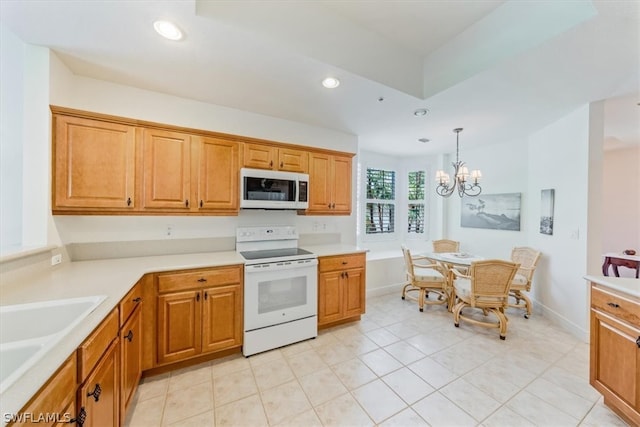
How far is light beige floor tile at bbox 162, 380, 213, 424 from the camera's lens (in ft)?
5.55

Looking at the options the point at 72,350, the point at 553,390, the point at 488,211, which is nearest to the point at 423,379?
the point at 553,390

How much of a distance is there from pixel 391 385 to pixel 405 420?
0.34 metres

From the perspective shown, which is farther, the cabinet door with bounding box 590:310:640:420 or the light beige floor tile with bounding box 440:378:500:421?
the light beige floor tile with bounding box 440:378:500:421

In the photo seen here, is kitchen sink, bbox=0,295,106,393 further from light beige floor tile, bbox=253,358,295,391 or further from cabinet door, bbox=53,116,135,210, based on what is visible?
light beige floor tile, bbox=253,358,295,391

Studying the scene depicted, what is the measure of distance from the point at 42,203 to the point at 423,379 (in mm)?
3331

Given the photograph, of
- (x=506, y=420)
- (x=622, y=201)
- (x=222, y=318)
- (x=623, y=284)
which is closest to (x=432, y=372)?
Result: (x=506, y=420)

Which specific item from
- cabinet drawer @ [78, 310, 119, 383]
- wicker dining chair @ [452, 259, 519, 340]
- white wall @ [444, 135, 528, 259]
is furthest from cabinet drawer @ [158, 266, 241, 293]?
white wall @ [444, 135, 528, 259]

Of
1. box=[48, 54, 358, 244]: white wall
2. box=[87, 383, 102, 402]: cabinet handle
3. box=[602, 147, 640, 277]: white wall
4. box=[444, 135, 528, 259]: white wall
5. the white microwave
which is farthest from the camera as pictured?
box=[602, 147, 640, 277]: white wall

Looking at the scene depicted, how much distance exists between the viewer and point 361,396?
74.2 inches

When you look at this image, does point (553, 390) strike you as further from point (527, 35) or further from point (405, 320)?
point (527, 35)

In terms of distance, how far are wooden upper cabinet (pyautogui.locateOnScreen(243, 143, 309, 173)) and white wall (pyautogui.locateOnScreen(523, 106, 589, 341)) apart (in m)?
3.16

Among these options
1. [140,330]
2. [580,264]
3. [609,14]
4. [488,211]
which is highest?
[609,14]

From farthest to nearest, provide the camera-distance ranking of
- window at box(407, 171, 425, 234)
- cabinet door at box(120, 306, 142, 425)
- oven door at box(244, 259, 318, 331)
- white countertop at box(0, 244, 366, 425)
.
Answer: window at box(407, 171, 425, 234)
oven door at box(244, 259, 318, 331)
cabinet door at box(120, 306, 142, 425)
white countertop at box(0, 244, 366, 425)

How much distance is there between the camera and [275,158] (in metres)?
2.80
